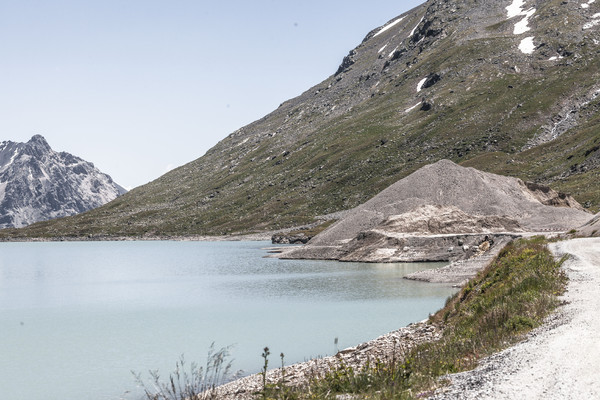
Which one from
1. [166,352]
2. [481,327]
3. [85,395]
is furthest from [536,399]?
[166,352]

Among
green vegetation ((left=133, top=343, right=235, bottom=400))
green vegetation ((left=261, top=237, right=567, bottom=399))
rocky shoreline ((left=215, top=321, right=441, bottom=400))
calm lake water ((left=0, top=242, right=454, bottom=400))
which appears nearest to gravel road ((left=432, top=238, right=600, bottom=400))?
green vegetation ((left=261, top=237, right=567, bottom=399))

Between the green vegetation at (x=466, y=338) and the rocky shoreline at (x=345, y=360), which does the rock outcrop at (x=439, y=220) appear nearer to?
the green vegetation at (x=466, y=338)

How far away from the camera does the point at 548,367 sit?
11.3 m

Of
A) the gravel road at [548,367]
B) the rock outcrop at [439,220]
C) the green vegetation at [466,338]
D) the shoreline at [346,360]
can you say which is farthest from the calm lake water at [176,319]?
the gravel road at [548,367]

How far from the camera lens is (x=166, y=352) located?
28.8 m

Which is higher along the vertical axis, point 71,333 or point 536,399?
point 536,399

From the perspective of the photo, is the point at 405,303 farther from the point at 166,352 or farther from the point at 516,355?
the point at 516,355

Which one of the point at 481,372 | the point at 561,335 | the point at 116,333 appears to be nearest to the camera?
the point at 481,372

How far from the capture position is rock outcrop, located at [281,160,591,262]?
73.9 meters

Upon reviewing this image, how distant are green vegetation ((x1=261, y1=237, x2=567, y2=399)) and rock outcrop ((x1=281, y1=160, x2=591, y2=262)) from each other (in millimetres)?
43348

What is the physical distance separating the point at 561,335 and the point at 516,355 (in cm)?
188

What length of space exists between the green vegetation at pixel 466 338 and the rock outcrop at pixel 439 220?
43348 mm

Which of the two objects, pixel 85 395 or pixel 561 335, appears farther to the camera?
pixel 85 395

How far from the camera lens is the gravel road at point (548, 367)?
Answer: 10031 mm
